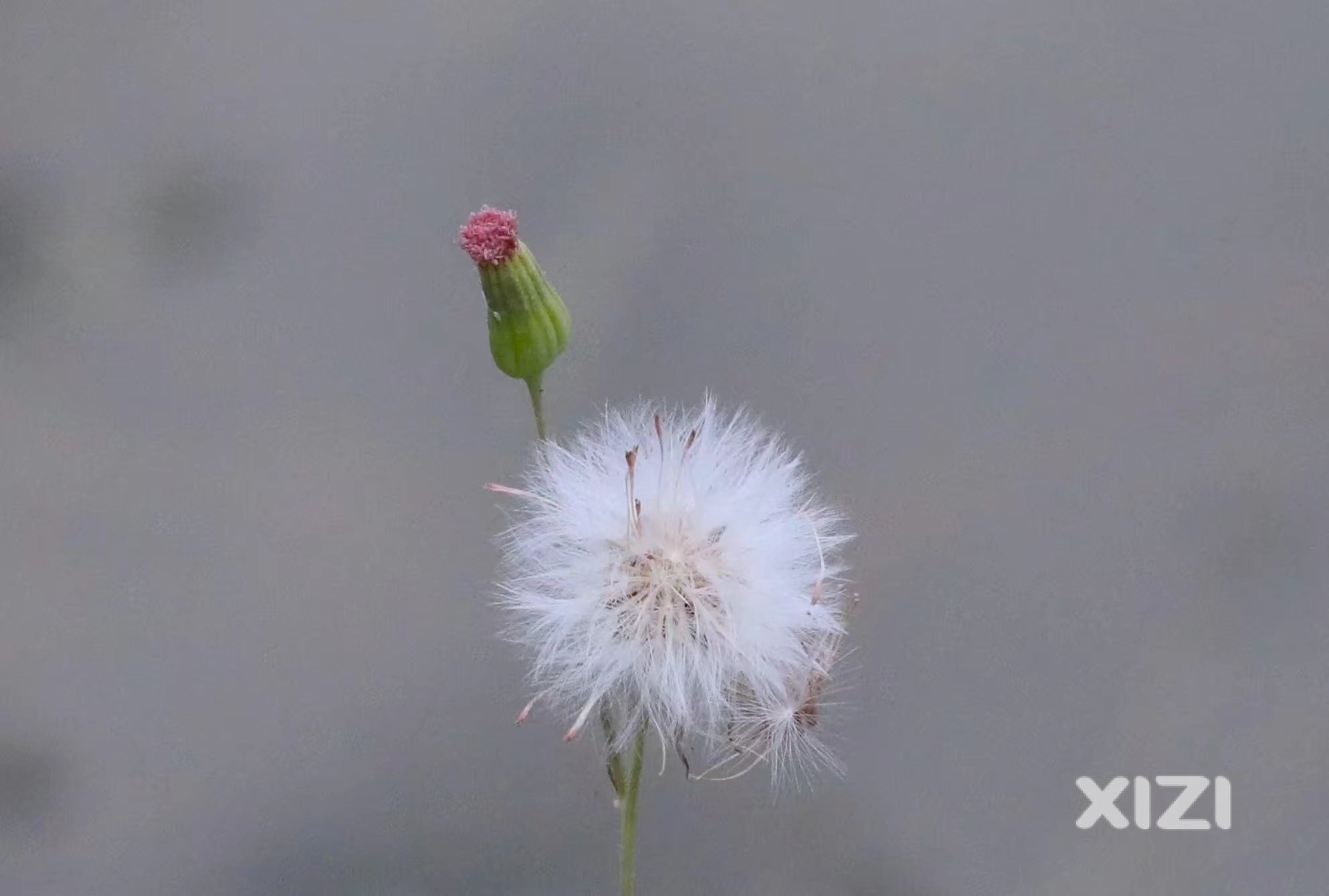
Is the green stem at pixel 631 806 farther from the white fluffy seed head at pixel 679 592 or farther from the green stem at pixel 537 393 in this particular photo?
the green stem at pixel 537 393

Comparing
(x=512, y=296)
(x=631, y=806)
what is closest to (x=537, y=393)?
(x=512, y=296)

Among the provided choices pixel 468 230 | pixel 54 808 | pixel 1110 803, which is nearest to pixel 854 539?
pixel 1110 803

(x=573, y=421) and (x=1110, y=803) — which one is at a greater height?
(x=573, y=421)

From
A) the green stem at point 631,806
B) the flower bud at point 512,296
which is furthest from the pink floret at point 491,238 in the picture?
the green stem at point 631,806

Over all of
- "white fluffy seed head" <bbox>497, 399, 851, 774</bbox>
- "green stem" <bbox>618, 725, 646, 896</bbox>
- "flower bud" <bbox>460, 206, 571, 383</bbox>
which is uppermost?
"flower bud" <bbox>460, 206, 571, 383</bbox>

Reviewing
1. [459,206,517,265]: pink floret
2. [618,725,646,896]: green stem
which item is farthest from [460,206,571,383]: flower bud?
[618,725,646,896]: green stem

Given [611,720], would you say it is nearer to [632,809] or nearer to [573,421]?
[632,809]

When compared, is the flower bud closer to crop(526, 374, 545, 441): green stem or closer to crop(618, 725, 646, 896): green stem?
crop(526, 374, 545, 441): green stem
